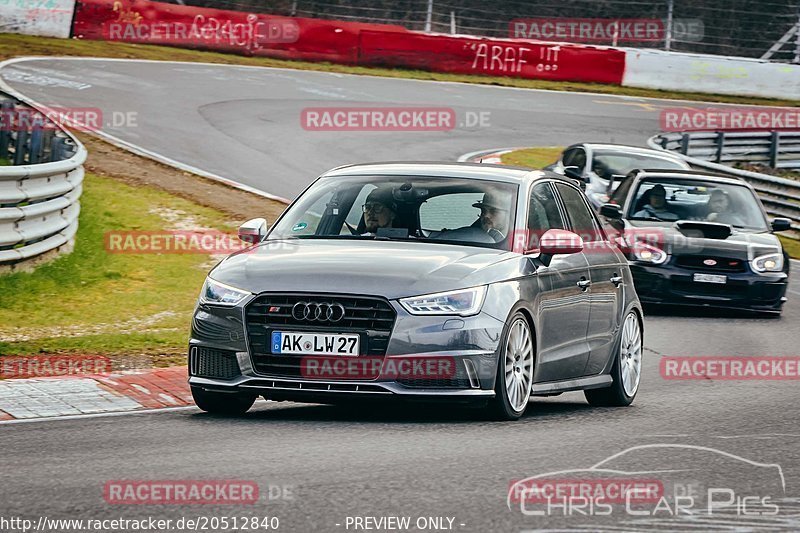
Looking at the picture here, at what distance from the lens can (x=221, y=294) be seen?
28.3 feet

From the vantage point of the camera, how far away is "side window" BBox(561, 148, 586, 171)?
22781mm

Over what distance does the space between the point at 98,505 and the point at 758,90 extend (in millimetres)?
39381

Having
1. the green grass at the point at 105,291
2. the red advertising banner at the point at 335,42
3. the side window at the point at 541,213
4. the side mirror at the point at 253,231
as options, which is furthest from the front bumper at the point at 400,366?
the red advertising banner at the point at 335,42

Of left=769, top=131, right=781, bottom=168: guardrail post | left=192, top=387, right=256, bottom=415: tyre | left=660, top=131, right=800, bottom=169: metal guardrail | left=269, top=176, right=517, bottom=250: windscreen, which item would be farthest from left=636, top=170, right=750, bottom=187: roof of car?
left=769, top=131, right=781, bottom=168: guardrail post

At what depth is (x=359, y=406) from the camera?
9609mm

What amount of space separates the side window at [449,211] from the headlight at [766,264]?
8.54 m

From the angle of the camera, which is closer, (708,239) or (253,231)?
(253,231)

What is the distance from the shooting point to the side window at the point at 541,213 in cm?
957

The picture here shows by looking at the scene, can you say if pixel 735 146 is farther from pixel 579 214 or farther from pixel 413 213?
pixel 413 213

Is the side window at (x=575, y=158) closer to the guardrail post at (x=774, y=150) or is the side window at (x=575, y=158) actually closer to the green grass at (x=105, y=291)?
the green grass at (x=105, y=291)

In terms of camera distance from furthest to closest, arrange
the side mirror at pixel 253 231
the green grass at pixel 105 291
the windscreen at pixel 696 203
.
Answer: the windscreen at pixel 696 203 → the green grass at pixel 105 291 → the side mirror at pixel 253 231

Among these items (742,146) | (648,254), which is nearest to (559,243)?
(648,254)

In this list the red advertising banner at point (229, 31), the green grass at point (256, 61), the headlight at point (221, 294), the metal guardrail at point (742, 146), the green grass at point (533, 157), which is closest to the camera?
the headlight at point (221, 294)

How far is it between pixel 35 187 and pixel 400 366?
7.49m
